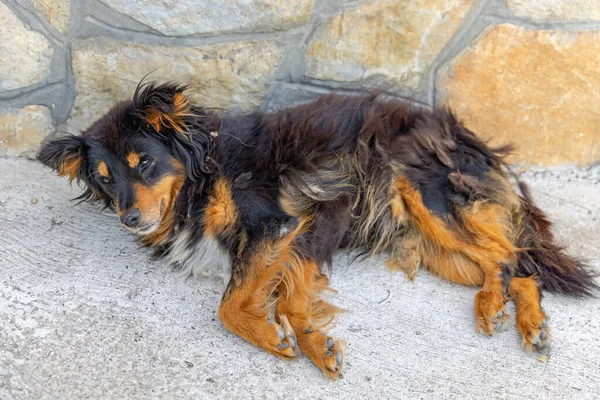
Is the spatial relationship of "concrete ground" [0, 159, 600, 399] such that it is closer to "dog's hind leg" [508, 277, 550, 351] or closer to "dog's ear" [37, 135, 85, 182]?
"dog's hind leg" [508, 277, 550, 351]

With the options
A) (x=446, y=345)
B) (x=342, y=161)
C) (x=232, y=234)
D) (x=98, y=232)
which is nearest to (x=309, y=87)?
(x=342, y=161)

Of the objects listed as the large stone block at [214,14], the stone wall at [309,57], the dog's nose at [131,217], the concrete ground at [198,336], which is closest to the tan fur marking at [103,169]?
the dog's nose at [131,217]

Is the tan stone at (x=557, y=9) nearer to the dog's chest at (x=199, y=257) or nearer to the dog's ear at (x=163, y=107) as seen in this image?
the dog's ear at (x=163, y=107)

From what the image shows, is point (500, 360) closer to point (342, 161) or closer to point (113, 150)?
point (342, 161)

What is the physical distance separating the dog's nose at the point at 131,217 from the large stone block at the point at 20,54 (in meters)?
1.51

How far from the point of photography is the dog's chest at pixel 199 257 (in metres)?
3.74

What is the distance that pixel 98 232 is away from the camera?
4.10 m

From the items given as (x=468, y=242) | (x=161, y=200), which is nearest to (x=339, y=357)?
(x=468, y=242)

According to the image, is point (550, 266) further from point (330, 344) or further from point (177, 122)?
point (177, 122)

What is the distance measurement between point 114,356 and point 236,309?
2.23ft

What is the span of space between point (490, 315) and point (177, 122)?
2.14 m

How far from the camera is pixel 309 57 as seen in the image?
14.5 feet

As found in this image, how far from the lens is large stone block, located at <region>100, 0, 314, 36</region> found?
4.07 m

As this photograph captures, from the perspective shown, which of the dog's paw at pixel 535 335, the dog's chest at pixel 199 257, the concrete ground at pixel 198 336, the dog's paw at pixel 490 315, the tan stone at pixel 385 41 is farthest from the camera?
the tan stone at pixel 385 41
